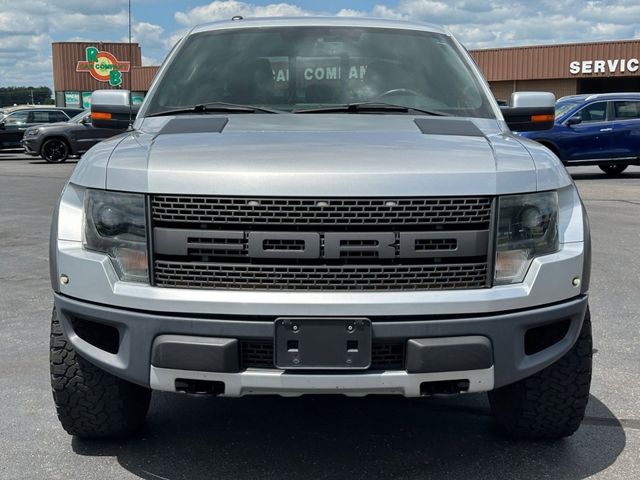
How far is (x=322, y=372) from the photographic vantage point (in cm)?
278

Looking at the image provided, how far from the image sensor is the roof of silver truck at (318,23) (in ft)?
15.0

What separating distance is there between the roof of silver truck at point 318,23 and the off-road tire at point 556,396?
212cm

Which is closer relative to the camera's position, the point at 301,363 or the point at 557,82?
the point at 301,363

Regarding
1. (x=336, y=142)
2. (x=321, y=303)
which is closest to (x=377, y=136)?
(x=336, y=142)

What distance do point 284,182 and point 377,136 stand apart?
605 millimetres

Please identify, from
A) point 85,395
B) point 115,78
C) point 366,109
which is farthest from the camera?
point 115,78

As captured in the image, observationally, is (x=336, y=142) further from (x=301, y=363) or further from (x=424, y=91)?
(x=424, y=91)

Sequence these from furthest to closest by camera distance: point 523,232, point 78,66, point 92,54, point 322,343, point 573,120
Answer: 1. point 78,66
2. point 92,54
3. point 573,120
4. point 523,232
5. point 322,343

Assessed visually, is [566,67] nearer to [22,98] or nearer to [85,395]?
[85,395]

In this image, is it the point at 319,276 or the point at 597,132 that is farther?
the point at 597,132

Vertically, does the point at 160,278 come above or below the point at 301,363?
above

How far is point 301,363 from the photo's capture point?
9.07 feet

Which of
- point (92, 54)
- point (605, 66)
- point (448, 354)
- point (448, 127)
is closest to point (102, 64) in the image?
point (92, 54)

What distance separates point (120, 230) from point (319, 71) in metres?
1.71
